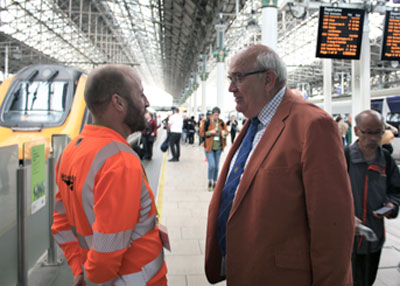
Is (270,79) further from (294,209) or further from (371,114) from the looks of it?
(371,114)

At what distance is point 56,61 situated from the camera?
3200 cm

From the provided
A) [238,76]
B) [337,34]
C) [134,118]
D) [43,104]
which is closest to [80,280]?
[134,118]

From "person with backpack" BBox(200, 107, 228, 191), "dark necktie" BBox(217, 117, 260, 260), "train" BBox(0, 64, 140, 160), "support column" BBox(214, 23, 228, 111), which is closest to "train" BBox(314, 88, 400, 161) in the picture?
"support column" BBox(214, 23, 228, 111)

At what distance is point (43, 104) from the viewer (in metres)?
6.04

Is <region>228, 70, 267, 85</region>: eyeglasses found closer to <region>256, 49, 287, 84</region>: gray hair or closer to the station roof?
<region>256, 49, 287, 84</region>: gray hair

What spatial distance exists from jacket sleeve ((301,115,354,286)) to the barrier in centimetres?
221

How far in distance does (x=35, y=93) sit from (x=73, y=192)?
219 inches

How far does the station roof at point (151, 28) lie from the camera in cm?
1573

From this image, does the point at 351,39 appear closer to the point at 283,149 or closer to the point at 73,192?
the point at 283,149

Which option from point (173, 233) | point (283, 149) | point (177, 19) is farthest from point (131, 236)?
point (177, 19)

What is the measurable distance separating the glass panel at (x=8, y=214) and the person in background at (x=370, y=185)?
2.57 metres

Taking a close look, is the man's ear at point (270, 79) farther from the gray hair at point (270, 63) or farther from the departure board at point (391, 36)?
the departure board at point (391, 36)

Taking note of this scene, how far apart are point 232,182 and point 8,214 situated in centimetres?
190

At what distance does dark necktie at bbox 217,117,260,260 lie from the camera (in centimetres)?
173
